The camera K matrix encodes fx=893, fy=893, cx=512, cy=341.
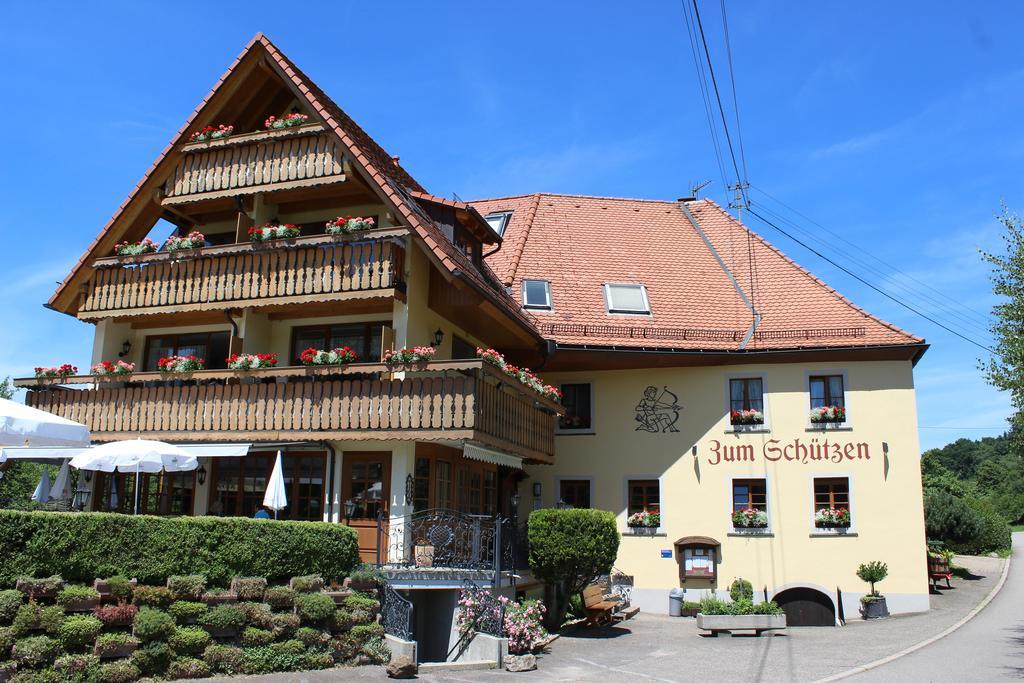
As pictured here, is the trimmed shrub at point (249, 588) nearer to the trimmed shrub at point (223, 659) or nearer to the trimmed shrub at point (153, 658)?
the trimmed shrub at point (223, 659)

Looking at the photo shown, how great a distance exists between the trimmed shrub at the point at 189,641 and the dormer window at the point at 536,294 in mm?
14347

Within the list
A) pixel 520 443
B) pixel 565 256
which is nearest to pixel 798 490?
pixel 520 443

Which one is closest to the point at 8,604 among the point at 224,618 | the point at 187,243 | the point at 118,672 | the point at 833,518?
the point at 118,672

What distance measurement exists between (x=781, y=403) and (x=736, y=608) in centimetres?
647

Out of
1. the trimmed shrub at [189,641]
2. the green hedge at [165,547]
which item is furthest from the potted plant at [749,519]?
the trimmed shrub at [189,641]

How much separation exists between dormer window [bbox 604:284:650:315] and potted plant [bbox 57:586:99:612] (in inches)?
653

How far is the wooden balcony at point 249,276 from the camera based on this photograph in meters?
18.5

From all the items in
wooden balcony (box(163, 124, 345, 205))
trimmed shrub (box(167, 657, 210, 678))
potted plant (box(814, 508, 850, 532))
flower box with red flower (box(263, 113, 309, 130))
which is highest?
flower box with red flower (box(263, 113, 309, 130))

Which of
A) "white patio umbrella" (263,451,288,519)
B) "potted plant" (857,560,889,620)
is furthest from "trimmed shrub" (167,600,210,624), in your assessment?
"potted plant" (857,560,889,620)

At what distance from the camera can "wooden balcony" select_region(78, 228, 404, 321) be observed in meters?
18.5

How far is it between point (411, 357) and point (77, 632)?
767cm

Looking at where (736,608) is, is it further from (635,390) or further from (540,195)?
(540,195)

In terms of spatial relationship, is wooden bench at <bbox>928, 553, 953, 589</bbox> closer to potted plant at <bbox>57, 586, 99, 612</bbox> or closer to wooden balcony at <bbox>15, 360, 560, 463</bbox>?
wooden balcony at <bbox>15, 360, 560, 463</bbox>

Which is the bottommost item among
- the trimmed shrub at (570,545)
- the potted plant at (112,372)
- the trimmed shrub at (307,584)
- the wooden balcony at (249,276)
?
the trimmed shrub at (307,584)
